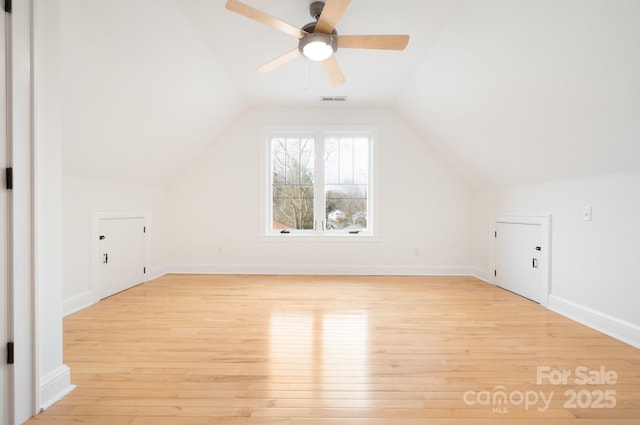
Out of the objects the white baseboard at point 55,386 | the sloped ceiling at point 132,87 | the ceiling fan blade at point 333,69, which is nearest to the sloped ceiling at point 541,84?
the ceiling fan blade at point 333,69

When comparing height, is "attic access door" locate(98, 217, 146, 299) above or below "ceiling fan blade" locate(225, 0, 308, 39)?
below

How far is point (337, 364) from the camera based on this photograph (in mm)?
1894

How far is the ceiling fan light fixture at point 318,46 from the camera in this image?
2160 mm

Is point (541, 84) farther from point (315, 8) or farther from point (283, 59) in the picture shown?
point (283, 59)

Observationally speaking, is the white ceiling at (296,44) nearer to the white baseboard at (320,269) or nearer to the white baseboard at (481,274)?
the white baseboard at (320,269)

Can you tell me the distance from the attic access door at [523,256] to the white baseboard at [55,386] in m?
4.00

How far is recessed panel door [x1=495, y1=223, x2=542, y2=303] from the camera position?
10.4 feet

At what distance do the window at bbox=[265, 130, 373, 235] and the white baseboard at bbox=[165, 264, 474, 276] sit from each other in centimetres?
57

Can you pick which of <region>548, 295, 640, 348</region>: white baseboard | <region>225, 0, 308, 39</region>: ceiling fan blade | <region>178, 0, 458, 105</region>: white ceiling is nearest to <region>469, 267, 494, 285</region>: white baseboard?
<region>548, 295, 640, 348</region>: white baseboard

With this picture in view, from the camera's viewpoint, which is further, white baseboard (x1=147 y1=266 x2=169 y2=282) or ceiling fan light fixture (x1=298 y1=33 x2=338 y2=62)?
white baseboard (x1=147 y1=266 x2=169 y2=282)

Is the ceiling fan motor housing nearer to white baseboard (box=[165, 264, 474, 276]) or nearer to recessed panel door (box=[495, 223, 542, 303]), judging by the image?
recessed panel door (box=[495, 223, 542, 303])

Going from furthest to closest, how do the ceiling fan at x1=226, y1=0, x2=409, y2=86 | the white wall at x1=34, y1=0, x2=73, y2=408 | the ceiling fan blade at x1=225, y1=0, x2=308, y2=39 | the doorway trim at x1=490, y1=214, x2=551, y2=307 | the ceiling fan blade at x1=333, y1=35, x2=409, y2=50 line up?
the doorway trim at x1=490, y1=214, x2=551, y2=307
the ceiling fan blade at x1=333, y1=35, x2=409, y2=50
the ceiling fan at x1=226, y1=0, x2=409, y2=86
the ceiling fan blade at x1=225, y1=0, x2=308, y2=39
the white wall at x1=34, y1=0, x2=73, y2=408

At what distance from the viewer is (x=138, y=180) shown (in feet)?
12.5

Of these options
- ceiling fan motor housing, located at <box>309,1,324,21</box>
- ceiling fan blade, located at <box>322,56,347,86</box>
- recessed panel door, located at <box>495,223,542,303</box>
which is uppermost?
ceiling fan motor housing, located at <box>309,1,324,21</box>
